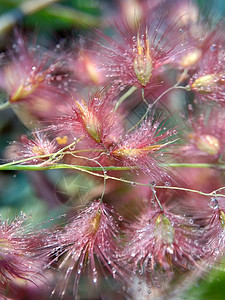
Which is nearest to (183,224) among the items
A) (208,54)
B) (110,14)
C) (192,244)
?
(192,244)

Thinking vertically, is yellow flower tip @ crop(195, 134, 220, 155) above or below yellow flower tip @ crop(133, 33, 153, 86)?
below

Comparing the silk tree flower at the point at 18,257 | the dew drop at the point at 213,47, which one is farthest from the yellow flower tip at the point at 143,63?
the silk tree flower at the point at 18,257

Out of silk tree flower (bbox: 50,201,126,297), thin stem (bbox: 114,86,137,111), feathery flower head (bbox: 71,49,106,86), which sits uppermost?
feathery flower head (bbox: 71,49,106,86)

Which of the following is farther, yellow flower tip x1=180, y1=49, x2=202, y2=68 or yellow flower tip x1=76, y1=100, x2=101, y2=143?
yellow flower tip x1=180, y1=49, x2=202, y2=68

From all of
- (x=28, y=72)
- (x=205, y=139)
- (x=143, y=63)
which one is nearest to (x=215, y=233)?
(x=205, y=139)

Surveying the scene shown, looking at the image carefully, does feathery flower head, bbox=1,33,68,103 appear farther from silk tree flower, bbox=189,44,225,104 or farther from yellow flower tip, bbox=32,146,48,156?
silk tree flower, bbox=189,44,225,104

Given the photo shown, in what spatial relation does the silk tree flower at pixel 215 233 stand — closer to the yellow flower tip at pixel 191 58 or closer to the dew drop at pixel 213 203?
the dew drop at pixel 213 203

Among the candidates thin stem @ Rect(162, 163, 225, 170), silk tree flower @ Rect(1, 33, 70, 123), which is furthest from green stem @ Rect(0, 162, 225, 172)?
silk tree flower @ Rect(1, 33, 70, 123)
